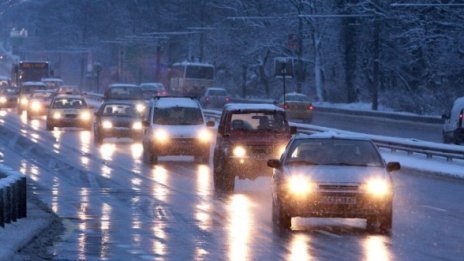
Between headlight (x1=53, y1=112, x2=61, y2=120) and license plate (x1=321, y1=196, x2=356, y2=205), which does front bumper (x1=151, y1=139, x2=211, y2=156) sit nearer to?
license plate (x1=321, y1=196, x2=356, y2=205)

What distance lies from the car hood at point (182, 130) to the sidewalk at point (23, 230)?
1355 cm

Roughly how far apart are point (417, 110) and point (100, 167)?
142 ft

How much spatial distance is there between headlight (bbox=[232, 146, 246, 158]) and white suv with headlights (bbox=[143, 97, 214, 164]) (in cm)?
835

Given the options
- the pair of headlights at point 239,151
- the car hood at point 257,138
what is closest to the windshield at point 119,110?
the car hood at point 257,138

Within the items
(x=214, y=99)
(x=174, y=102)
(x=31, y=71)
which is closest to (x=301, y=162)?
(x=174, y=102)

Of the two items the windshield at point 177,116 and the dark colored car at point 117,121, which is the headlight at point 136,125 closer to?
the dark colored car at point 117,121

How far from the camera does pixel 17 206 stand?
18.5 meters

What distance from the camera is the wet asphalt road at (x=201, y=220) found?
1548 centimetres

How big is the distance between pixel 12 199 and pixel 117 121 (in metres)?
28.5

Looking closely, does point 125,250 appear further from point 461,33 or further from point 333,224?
point 461,33

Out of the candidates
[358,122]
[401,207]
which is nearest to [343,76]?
[358,122]

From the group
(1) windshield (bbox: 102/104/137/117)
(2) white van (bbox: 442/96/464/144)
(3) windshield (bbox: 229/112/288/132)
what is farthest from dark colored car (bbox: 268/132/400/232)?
(1) windshield (bbox: 102/104/137/117)

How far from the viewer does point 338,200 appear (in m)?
17.7

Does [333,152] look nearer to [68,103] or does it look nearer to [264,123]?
[264,123]
